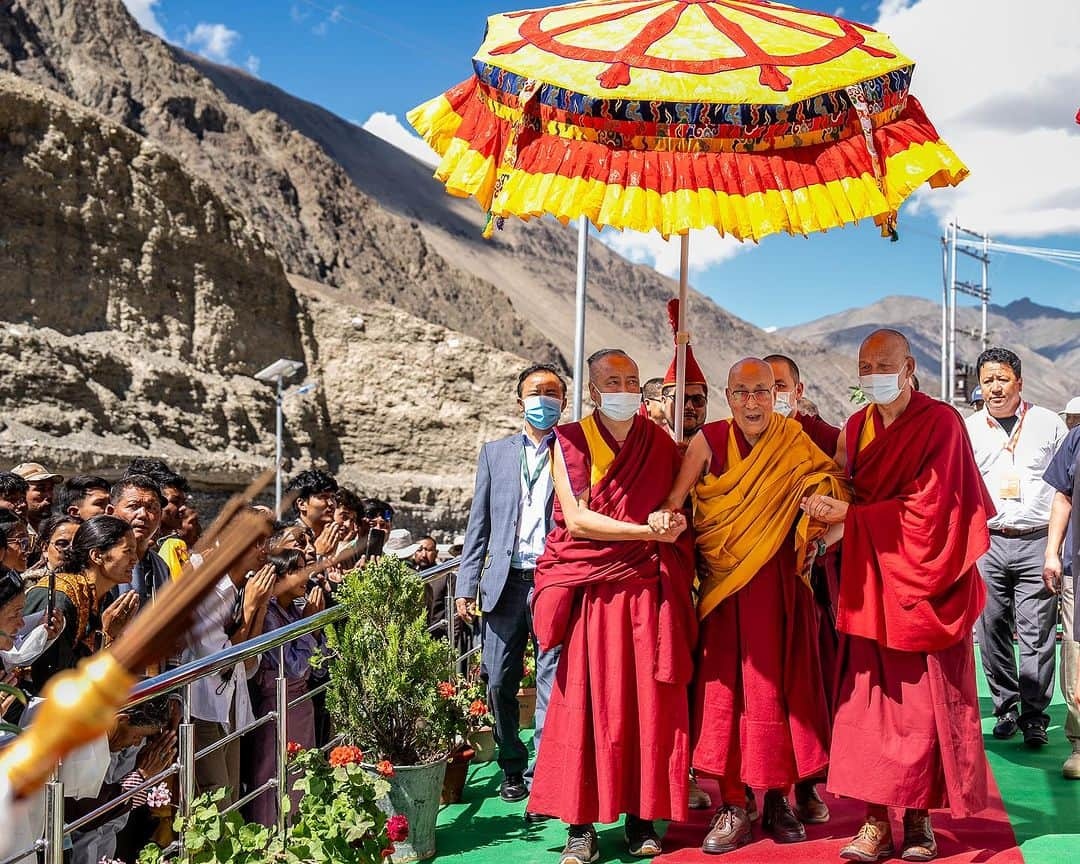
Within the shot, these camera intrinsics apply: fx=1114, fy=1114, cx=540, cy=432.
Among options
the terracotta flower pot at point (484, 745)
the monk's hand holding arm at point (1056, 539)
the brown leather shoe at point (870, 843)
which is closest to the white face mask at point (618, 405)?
the brown leather shoe at point (870, 843)

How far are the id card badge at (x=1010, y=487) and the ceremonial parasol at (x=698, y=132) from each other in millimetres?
2532

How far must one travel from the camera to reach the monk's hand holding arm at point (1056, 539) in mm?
5262

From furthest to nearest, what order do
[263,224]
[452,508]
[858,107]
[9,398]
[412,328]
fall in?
[263,224] → [412,328] → [452,508] → [9,398] → [858,107]

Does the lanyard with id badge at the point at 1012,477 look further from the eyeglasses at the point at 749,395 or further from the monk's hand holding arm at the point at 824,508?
the eyeglasses at the point at 749,395

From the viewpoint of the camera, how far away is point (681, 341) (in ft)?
15.5

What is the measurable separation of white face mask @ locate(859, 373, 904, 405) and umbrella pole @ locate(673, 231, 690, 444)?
0.75m

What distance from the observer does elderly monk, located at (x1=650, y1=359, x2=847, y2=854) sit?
13.9ft

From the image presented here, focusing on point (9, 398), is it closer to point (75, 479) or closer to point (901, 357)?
point (75, 479)

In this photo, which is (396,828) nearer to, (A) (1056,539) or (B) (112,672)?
(B) (112,672)

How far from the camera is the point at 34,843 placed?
3016mm

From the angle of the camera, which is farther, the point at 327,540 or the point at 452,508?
the point at 452,508

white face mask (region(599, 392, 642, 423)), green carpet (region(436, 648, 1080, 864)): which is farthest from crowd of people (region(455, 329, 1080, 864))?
green carpet (region(436, 648, 1080, 864))

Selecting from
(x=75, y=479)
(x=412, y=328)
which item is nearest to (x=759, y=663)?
(x=75, y=479)

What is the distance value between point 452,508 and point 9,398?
14916 millimetres
